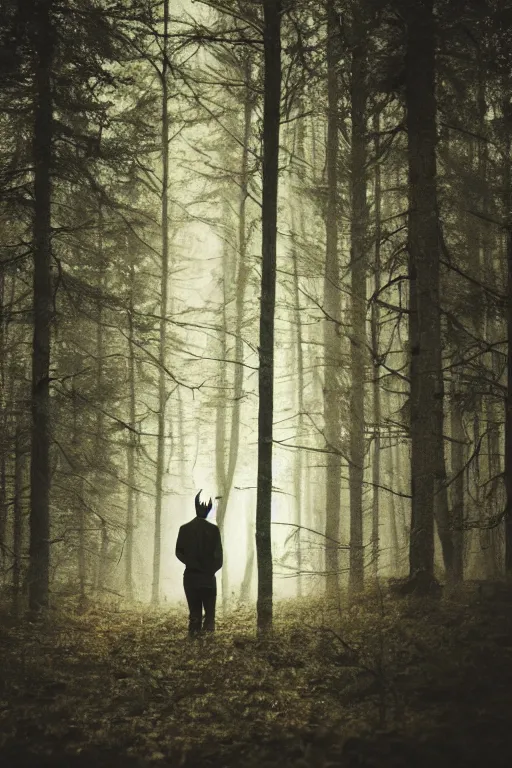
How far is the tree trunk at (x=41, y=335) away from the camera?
11.0 m

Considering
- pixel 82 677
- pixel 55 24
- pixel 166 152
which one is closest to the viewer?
pixel 82 677

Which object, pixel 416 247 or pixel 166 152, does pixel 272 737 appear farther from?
pixel 166 152

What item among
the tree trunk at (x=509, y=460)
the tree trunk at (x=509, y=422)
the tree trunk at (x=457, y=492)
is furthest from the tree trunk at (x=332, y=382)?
the tree trunk at (x=509, y=460)

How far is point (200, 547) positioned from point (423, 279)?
538 cm

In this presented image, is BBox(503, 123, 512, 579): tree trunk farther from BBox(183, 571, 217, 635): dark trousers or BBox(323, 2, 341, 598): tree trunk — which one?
BBox(323, 2, 341, 598): tree trunk

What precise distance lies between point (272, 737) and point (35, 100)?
10.8m

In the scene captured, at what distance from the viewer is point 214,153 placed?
22.3 meters

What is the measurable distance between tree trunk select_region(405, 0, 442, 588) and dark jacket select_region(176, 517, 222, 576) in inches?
119

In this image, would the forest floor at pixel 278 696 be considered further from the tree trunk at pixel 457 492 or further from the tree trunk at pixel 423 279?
the tree trunk at pixel 457 492

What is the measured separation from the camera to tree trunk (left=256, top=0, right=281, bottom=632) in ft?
31.1

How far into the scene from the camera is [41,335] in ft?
37.7

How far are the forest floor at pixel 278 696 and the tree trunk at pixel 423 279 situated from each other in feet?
3.94

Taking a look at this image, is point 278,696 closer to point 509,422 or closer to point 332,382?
point 509,422

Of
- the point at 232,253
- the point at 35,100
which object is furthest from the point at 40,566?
the point at 232,253
